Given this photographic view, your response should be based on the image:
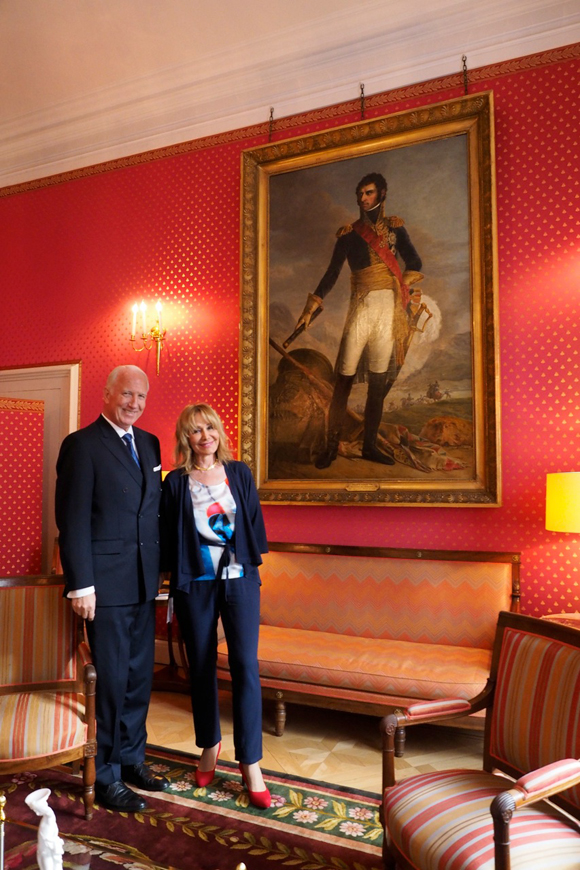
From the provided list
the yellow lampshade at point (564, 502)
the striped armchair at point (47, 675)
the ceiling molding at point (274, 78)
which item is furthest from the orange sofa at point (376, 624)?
the ceiling molding at point (274, 78)

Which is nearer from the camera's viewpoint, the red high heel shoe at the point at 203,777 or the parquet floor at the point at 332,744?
the red high heel shoe at the point at 203,777

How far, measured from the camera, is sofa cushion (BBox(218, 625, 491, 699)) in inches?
142

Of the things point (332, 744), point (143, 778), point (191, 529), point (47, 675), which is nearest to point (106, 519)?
point (191, 529)

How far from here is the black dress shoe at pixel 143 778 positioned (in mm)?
3219

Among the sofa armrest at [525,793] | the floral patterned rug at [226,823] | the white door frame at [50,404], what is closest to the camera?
the sofa armrest at [525,793]

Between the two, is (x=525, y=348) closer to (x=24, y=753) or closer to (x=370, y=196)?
(x=370, y=196)

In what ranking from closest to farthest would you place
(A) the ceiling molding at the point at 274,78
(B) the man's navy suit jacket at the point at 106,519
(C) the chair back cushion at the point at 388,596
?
(B) the man's navy suit jacket at the point at 106,519 → (C) the chair back cushion at the point at 388,596 → (A) the ceiling molding at the point at 274,78

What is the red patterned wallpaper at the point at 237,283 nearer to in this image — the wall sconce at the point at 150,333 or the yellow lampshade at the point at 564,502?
the wall sconce at the point at 150,333

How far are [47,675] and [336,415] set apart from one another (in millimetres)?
2575

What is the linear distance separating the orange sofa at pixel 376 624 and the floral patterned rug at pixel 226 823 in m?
0.61

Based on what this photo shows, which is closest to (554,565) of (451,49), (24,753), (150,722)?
(150,722)

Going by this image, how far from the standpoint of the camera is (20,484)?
17.7ft

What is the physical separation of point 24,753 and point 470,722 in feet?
7.49

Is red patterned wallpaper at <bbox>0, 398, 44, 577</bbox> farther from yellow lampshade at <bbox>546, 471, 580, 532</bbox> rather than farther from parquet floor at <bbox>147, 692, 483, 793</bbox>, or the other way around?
yellow lampshade at <bbox>546, 471, 580, 532</bbox>
